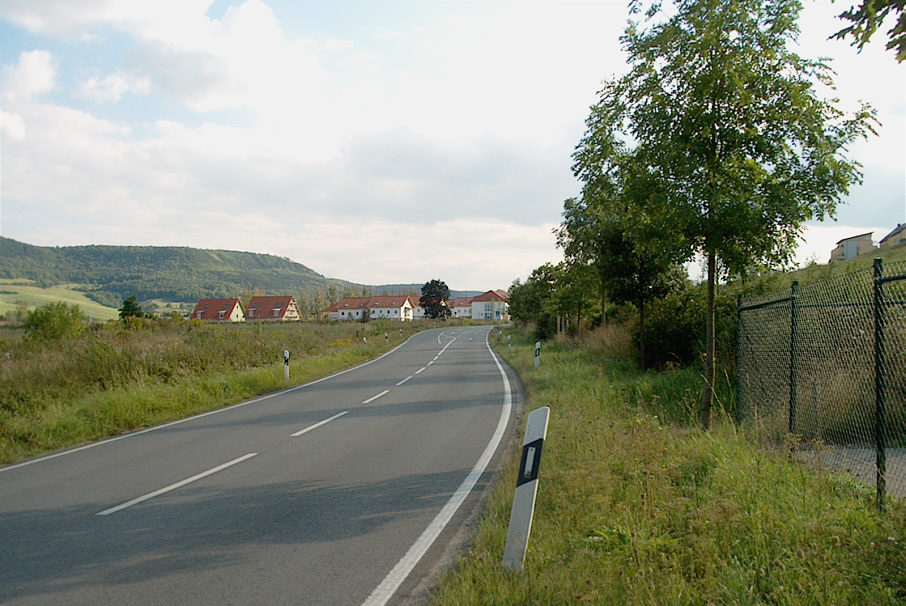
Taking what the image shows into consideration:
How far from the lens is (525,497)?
4609mm

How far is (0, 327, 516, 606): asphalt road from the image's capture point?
4.38 meters

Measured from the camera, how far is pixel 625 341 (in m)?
18.8

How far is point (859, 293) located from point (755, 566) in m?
4.60

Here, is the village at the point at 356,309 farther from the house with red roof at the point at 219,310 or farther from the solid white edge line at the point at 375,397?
the solid white edge line at the point at 375,397

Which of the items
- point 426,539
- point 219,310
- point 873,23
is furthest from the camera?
point 219,310

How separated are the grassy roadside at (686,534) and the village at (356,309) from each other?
4030 inches

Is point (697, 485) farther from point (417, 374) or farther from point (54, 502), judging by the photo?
point (417, 374)

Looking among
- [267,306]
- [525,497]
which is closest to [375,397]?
[525,497]

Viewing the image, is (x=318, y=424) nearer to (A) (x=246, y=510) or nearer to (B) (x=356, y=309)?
(A) (x=246, y=510)

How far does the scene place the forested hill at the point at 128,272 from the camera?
488 feet

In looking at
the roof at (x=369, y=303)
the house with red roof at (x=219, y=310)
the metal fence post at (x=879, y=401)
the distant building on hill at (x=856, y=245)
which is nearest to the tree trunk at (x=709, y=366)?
the metal fence post at (x=879, y=401)

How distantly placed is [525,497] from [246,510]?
3.12 m

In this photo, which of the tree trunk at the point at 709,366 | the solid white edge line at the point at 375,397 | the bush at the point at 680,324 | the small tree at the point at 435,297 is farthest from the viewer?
the small tree at the point at 435,297

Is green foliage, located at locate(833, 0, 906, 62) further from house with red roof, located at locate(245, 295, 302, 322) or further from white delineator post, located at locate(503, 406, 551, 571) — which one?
house with red roof, located at locate(245, 295, 302, 322)
